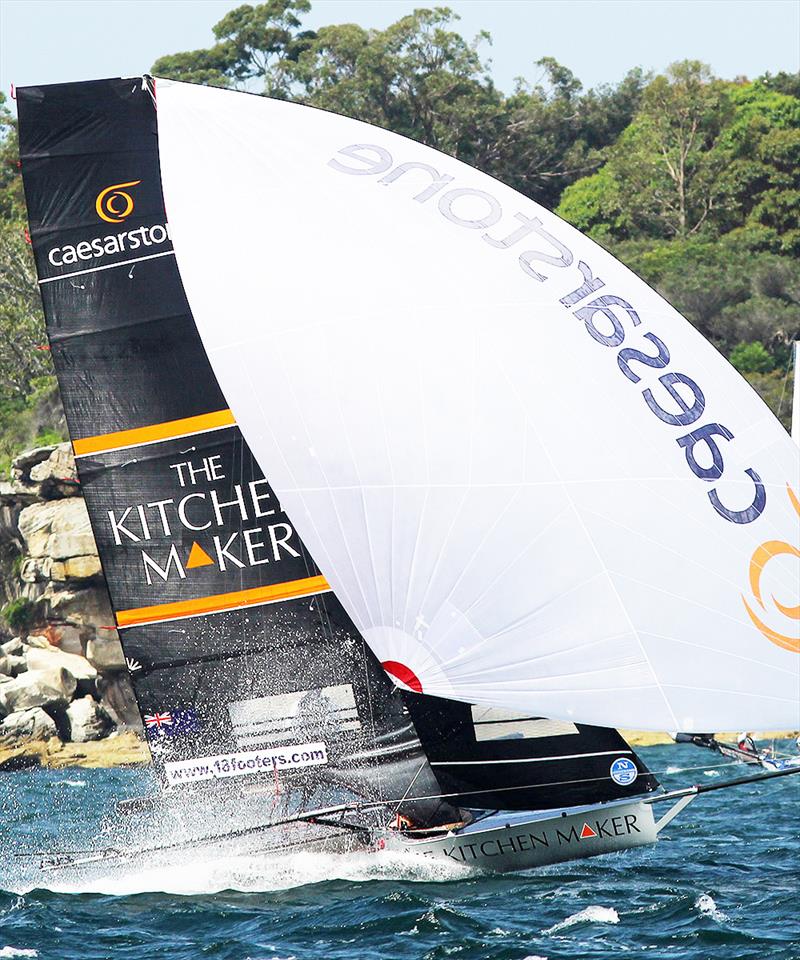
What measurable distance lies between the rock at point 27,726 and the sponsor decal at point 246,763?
659 inches

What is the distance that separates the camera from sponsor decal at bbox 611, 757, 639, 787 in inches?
477

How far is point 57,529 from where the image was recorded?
3130cm

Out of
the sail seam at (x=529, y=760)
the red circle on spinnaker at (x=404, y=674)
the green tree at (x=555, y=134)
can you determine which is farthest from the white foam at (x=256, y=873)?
the green tree at (x=555, y=134)

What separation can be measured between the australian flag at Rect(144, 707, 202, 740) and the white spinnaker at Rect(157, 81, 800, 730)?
217 cm

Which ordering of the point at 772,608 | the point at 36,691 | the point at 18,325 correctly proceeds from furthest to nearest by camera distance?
the point at 18,325
the point at 36,691
the point at 772,608

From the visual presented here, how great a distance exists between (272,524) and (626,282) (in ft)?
11.8

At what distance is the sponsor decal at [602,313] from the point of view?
415 inches

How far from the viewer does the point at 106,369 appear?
12.6m

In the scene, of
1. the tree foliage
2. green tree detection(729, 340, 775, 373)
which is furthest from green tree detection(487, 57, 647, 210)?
green tree detection(729, 340, 775, 373)

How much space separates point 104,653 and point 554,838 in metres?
→ 19.8

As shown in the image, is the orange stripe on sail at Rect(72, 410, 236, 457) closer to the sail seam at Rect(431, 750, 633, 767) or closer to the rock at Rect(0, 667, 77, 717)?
the sail seam at Rect(431, 750, 633, 767)

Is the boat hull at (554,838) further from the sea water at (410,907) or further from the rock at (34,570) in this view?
the rock at (34,570)

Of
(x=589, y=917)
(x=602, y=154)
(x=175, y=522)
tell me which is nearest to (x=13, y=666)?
(x=175, y=522)

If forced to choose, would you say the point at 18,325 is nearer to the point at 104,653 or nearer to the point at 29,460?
the point at 29,460
